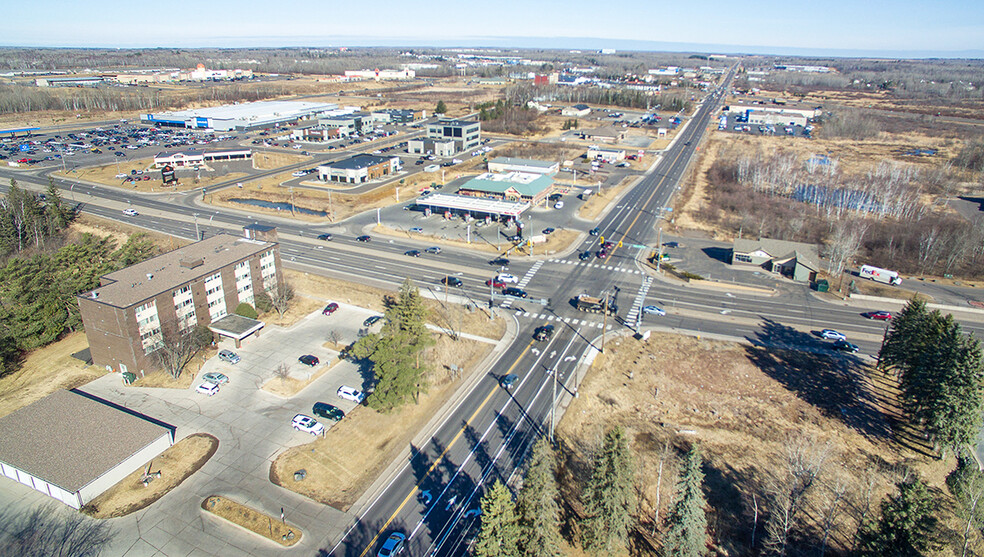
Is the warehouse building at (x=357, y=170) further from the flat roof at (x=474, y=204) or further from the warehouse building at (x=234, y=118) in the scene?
the warehouse building at (x=234, y=118)

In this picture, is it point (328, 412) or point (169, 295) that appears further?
point (169, 295)

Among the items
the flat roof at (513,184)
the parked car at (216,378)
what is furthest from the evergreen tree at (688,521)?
the flat roof at (513,184)

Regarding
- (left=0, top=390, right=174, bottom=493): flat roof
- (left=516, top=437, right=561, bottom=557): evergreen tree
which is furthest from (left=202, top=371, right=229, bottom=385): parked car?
(left=516, top=437, right=561, bottom=557): evergreen tree

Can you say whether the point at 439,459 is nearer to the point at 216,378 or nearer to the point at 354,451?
the point at 354,451

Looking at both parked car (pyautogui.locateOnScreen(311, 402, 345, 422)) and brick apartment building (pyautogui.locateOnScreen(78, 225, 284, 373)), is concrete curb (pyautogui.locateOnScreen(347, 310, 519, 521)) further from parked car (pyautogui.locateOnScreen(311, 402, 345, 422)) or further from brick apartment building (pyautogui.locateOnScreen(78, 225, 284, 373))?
brick apartment building (pyautogui.locateOnScreen(78, 225, 284, 373))

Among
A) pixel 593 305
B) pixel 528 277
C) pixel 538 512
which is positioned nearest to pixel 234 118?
pixel 528 277

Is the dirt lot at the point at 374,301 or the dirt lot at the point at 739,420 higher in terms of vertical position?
the dirt lot at the point at 374,301

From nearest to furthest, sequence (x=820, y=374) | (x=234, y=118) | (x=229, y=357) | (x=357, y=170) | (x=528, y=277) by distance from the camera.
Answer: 1. (x=820, y=374)
2. (x=229, y=357)
3. (x=528, y=277)
4. (x=357, y=170)
5. (x=234, y=118)
